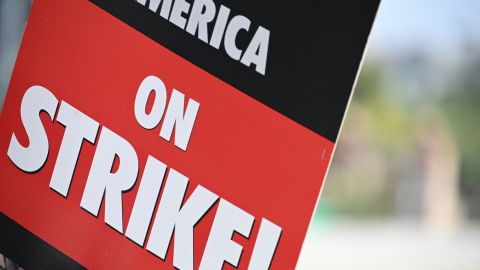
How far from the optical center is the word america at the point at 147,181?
0.92 meters

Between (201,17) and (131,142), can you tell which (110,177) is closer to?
(131,142)

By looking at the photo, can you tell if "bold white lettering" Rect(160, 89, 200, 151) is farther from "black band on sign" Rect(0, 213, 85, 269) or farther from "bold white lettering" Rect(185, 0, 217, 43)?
"black band on sign" Rect(0, 213, 85, 269)

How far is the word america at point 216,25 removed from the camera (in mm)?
912

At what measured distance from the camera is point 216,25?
0.93m

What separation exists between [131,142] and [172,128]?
49mm

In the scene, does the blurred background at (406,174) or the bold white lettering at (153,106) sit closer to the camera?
the bold white lettering at (153,106)

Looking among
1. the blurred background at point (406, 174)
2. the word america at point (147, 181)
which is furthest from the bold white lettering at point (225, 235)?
the blurred background at point (406, 174)

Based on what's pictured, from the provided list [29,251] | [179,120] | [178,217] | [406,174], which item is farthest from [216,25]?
[406,174]

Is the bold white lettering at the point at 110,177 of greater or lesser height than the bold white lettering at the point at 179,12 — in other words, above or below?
below

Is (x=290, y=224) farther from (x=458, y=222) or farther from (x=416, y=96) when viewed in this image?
(x=416, y=96)

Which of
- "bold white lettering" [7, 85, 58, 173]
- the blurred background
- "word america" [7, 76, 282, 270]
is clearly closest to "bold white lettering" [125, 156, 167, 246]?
"word america" [7, 76, 282, 270]

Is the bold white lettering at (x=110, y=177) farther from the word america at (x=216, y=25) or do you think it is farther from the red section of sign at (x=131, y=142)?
the word america at (x=216, y=25)

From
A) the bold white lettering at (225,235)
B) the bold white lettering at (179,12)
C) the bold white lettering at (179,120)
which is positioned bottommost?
the bold white lettering at (225,235)

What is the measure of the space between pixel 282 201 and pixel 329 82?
14cm
